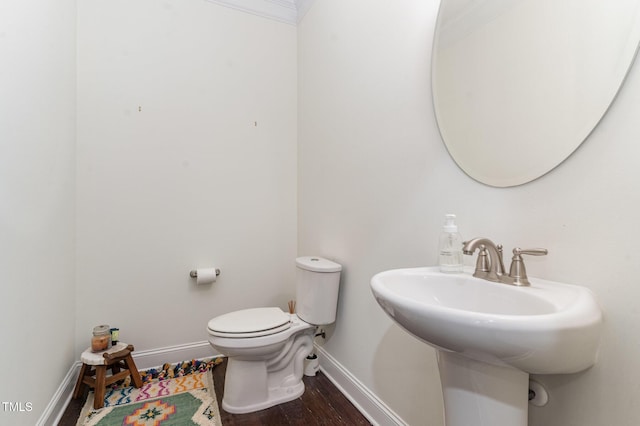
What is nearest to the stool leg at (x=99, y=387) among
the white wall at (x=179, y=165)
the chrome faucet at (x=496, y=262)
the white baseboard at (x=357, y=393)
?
the white wall at (x=179, y=165)

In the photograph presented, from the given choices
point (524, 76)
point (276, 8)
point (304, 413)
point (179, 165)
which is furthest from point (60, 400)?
point (276, 8)

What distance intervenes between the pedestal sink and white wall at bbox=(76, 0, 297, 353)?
5.04 feet

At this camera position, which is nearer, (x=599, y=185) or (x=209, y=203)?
(x=599, y=185)

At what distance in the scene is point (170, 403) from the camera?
161 centimetres

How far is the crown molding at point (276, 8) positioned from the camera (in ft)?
7.13

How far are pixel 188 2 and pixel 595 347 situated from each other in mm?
2622

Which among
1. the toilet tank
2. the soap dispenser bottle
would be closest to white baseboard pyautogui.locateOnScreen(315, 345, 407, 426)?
the toilet tank

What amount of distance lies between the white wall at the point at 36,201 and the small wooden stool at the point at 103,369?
10 centimetres

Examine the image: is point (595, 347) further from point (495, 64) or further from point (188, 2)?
point (188, 2)

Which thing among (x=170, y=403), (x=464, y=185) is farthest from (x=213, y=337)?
(x=464, y=185)

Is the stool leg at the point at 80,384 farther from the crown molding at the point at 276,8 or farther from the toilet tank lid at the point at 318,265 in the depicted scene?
the crown molding at the point at 276,8

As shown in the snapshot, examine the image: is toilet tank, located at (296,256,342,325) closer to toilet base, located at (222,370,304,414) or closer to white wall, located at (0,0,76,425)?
toilet base, located at (222,370,304,414)

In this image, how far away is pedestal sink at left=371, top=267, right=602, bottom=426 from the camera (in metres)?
0.56

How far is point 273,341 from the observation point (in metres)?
1.58
